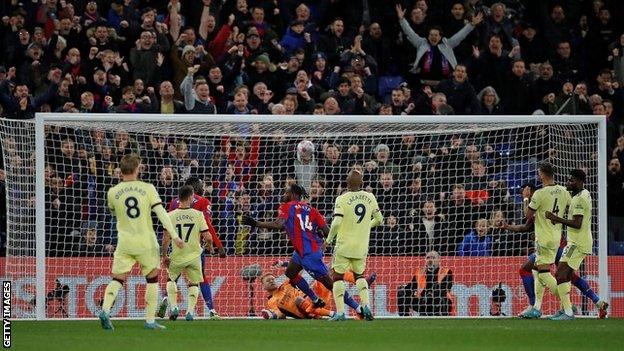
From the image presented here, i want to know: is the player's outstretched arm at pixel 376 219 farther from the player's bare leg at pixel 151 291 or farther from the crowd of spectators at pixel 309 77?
the player's bare leg at pixel 151 291

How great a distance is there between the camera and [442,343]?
13844mm

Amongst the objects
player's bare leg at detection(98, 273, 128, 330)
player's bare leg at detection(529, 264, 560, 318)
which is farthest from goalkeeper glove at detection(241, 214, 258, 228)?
player's bare leg at detection(529, 264, 560, 318)

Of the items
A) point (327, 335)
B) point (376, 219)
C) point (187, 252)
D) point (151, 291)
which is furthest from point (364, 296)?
point (151, 291)

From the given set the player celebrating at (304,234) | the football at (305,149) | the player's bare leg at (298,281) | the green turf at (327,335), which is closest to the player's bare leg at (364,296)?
the green turf at (327,335)

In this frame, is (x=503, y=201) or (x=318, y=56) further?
(x=318, y=56)

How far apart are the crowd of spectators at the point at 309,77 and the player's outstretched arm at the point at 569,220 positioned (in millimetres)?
2198

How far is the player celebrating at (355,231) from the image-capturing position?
58.6 feet

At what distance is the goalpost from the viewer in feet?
62.4

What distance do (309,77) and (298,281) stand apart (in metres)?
4.97

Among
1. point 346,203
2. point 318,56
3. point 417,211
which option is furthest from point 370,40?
point 346,203

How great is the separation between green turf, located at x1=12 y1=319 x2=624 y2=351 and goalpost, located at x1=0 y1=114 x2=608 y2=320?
5.66 feet

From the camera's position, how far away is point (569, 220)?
58.9 ft

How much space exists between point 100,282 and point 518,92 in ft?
26.0

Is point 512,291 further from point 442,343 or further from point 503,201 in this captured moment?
point 442,343
